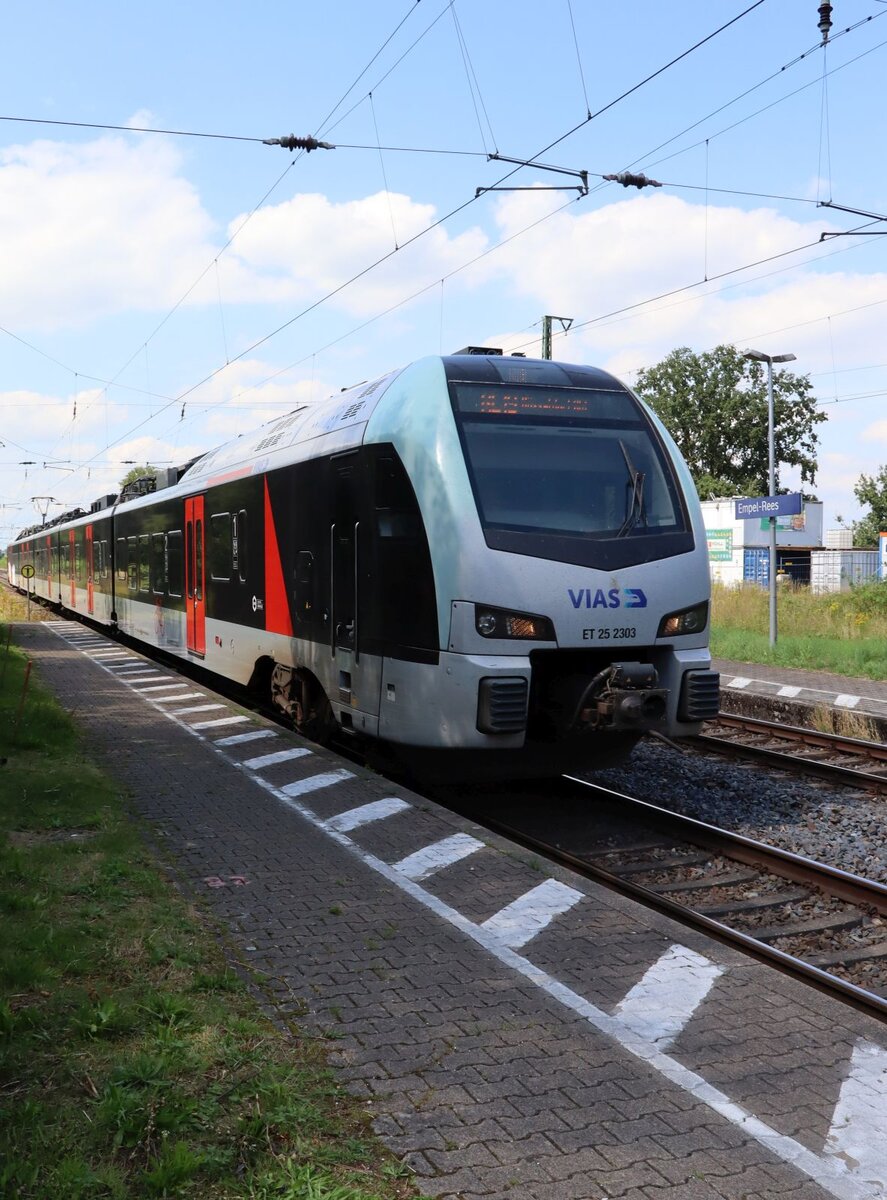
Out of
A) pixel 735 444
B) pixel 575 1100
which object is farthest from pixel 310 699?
pixel 735 444

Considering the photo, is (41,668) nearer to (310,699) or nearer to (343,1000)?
(310,699)

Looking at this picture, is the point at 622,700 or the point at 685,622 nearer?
the point at 622,700

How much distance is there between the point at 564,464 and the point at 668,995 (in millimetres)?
4471

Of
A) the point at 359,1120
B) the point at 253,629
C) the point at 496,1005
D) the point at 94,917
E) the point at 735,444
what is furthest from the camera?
the point at 735,444

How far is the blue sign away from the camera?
1845 centimetres

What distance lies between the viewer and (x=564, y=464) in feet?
27.5

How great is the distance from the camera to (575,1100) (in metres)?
3.83

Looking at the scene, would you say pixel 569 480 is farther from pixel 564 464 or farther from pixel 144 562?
pixel 144 562

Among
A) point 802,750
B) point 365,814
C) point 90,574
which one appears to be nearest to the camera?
point 365,814

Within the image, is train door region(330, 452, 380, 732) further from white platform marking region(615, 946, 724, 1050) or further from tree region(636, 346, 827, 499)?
tree region(636, 346, 827, 499)

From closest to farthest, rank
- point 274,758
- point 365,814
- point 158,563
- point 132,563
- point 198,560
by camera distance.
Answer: point 365,814 → point 274,758 → point 198,560 → point 158,563 → point 132,563

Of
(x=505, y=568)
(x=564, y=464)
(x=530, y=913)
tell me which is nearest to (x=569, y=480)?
(x=564, y=464)

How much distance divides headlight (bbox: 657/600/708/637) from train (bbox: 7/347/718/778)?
0.02 metres

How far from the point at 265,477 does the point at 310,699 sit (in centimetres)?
239
